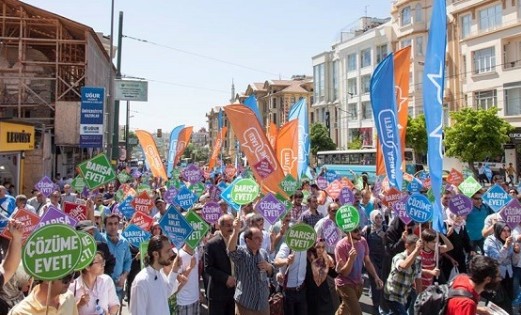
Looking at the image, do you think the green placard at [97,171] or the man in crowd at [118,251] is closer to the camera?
the man in crowd at [118,251]

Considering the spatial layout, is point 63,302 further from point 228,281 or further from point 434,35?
point 434,35

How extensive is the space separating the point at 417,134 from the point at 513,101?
679 centimetres

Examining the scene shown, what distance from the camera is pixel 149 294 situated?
449 centimetres

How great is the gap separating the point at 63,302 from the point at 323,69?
5866cm

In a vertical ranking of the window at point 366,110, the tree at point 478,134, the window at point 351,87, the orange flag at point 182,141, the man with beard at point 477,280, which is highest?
the window at point 351,87

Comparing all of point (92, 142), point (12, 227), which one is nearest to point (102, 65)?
point (92, 142)

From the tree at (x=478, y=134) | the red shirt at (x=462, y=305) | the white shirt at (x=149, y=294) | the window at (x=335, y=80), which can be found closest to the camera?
the red shirt at (x=462, y=305)

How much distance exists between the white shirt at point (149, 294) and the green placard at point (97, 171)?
4.67 metres

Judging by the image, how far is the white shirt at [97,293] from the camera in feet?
15.1

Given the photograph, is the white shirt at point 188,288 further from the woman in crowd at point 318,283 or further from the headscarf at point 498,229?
the headscarf at point 498,229

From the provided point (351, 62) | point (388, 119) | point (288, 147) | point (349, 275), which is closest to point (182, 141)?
point (288, 147)

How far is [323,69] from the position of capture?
60.5 metres

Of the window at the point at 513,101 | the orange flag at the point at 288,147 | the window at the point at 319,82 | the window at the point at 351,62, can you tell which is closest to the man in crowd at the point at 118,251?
the orange flag at the point at 288,147

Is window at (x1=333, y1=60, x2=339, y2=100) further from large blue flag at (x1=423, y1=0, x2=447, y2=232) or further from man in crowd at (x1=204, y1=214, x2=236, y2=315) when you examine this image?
man in crowd at (x1=204, y1=214, x2=236, y2=315)
